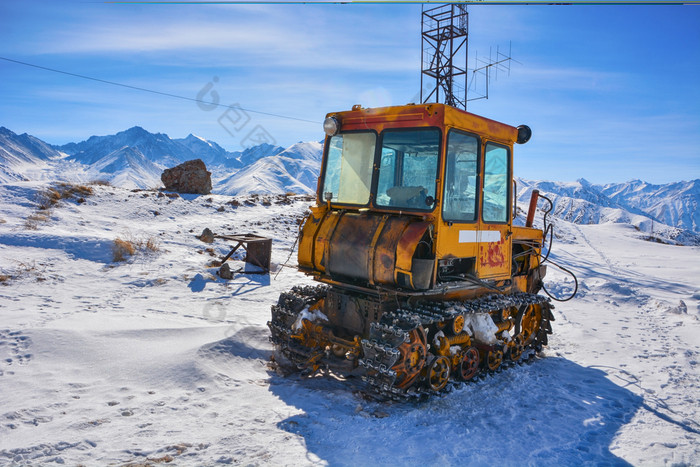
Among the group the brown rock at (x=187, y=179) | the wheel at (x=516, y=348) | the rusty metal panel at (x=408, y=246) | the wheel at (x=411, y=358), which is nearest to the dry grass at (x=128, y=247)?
the rusty metal panel at (x=408, y=246)

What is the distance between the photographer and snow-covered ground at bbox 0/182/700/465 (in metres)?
4.61

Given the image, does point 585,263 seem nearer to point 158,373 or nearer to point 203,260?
point 203,260

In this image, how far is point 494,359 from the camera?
7.33 metres

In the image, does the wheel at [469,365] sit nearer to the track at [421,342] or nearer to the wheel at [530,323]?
the track at [421,342]

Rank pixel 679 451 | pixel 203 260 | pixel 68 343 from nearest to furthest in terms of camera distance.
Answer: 1. pixel 679 451
2. pixel 68 343
3. pixel 203 260

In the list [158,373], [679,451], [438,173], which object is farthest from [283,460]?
[679,451]

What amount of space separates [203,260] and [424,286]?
30.0 ft

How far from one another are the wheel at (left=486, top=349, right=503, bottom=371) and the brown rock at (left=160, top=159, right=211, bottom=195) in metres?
21.7

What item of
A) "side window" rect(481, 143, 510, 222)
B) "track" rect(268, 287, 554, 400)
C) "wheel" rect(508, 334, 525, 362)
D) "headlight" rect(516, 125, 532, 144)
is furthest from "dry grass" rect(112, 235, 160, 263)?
"headlight" rect(516, 125, 532, 144)

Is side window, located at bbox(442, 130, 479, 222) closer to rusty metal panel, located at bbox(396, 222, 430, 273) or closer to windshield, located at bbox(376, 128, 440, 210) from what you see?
windshield, located at bbox(376, 128, 440, 210)

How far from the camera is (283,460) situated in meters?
4.37

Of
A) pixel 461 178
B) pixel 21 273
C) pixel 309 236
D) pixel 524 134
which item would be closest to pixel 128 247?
pixel 21 273

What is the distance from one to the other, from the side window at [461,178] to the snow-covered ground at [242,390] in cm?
250

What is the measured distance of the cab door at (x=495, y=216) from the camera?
6.68 m
